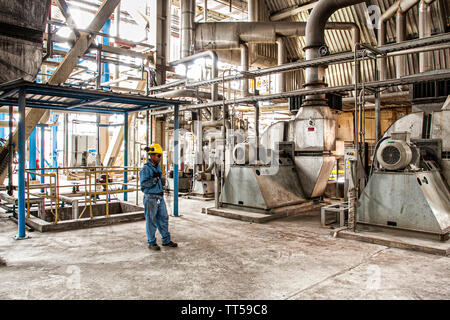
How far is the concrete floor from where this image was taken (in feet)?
13.6

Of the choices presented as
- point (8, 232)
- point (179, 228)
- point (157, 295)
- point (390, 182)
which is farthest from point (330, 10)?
point (8, 232)

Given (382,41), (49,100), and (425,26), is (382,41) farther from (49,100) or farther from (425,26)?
(49,100)

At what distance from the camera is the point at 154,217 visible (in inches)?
239

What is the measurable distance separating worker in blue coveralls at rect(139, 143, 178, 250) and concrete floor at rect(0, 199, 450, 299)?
0.27m

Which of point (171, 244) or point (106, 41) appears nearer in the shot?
point (171, 244)

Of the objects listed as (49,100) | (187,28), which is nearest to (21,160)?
(49,100)

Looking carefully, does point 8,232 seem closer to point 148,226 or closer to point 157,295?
point 148,226

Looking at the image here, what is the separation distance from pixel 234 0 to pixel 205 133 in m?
7.47

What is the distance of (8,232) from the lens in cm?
733

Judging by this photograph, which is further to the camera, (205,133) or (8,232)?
(205,133)

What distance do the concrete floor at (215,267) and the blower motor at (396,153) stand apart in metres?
1.73

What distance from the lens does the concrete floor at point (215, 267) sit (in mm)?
4137

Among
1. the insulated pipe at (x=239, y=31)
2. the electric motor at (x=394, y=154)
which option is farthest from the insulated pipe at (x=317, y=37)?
the insulated pipe at (x=239, y=31)

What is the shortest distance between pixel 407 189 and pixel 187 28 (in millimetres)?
10198
